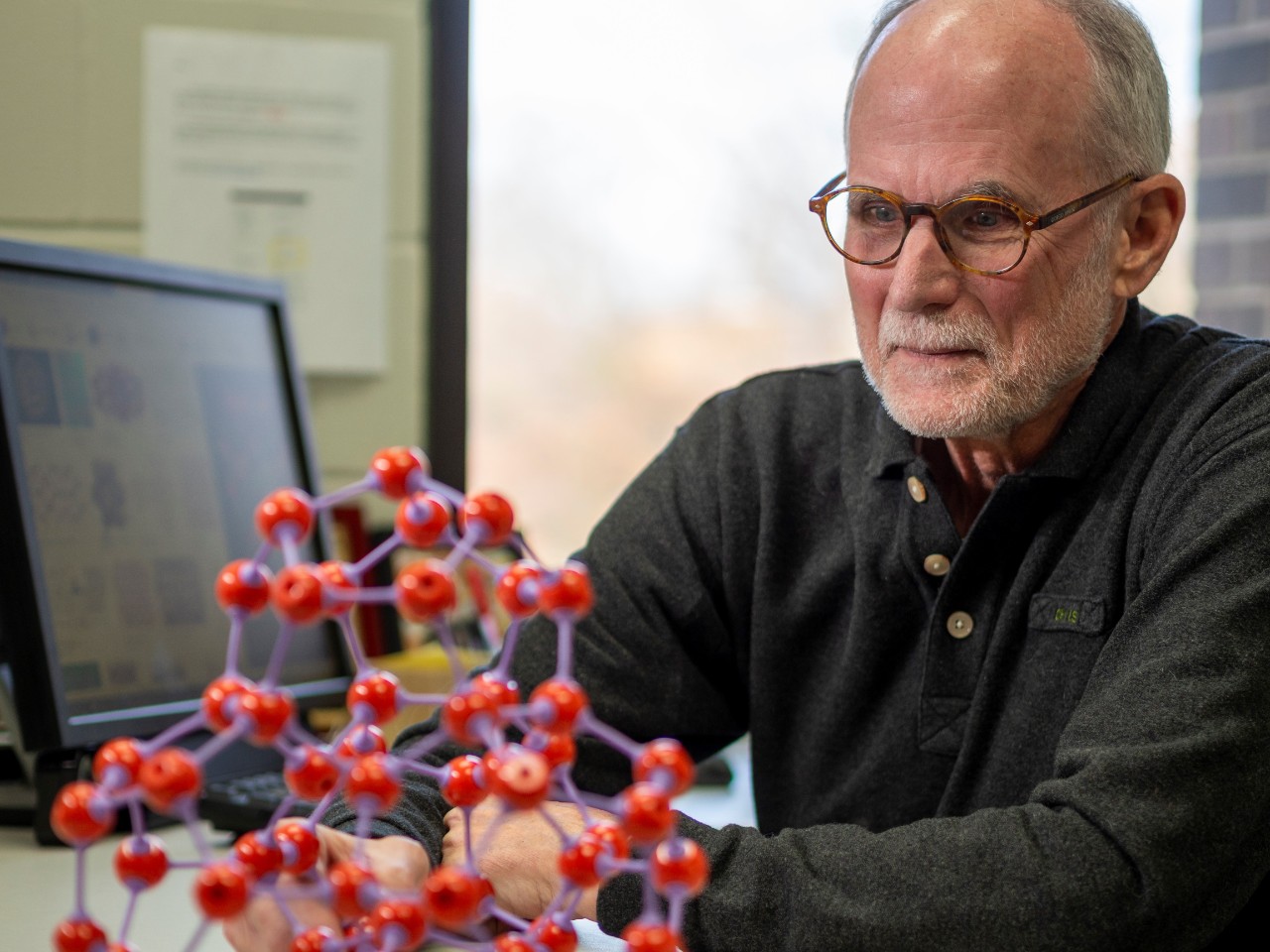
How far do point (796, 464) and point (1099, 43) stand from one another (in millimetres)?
459

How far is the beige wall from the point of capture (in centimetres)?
200

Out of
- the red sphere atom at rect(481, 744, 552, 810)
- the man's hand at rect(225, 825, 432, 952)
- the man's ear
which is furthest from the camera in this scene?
the man's ear

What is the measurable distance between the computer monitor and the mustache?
78 centimetres

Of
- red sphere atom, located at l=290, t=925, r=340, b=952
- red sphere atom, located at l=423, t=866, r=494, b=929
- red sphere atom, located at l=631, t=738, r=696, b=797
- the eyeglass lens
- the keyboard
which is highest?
the eyeglass lens

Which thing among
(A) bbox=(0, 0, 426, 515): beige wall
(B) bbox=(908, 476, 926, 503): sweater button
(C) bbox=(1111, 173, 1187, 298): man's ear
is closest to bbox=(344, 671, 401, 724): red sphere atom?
(B) bbox=(908, 476, 926, 503): sweater button

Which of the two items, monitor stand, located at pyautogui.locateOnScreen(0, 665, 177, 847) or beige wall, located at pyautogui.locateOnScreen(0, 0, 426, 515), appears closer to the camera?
monitor stand, located at pyautogui.locateOnScreen(0, 665, 177, 847)

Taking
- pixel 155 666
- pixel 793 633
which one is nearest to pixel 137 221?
pixel 155 666

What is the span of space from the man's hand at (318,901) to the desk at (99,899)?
131 millimetres

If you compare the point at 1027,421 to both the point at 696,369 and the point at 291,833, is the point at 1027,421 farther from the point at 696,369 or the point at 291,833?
the point at 696,369

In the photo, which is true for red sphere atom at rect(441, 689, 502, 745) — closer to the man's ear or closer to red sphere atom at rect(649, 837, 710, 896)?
red sphere atom at rect(649, 837, 710, 896)

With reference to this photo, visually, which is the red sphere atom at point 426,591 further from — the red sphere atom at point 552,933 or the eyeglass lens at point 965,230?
the eyeglass lens at point 965,230

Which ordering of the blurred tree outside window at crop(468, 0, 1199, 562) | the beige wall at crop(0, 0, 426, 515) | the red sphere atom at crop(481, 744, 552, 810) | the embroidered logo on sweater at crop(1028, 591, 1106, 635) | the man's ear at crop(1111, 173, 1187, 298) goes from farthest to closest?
the blurred tree outside window at crop(468, 0, 1199, 562) → the beige wall at crop(0, 0, 426, 515) → the man's ear at crop(1111, 173, 1187, 298) → the embroidered logo on sweater at crop(1028, 591, 1106, 635) → the red sphere atom at crop(481, 744, 552, 810)

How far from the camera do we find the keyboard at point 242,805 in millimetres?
1172

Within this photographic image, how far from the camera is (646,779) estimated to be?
0.56 m
